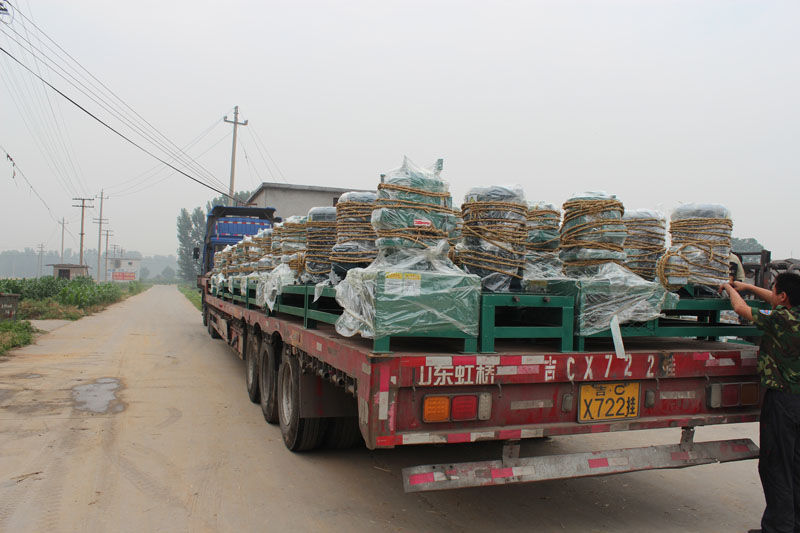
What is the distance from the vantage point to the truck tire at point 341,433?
17.1 feet

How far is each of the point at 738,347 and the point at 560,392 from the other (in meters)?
1.71

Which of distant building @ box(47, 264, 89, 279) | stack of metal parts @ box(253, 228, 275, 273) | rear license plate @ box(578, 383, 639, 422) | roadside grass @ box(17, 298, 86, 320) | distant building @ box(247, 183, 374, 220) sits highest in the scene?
distant building @ box(247, 183, 374, 220)

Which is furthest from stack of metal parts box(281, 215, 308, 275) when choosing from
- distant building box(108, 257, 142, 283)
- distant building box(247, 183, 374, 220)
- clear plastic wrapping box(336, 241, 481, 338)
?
distant building box(108, 257, 142, 283)

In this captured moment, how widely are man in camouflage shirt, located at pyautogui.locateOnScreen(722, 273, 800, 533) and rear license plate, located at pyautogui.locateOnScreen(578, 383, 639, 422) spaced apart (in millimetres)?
852

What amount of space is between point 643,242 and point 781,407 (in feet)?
4.45

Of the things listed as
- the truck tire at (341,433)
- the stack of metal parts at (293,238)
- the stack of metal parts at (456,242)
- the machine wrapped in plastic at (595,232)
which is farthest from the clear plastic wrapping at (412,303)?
the stack of metal parts at (293,238)

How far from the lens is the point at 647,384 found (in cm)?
360

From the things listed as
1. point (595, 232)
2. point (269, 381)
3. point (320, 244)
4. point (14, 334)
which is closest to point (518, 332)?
point (595, 232)

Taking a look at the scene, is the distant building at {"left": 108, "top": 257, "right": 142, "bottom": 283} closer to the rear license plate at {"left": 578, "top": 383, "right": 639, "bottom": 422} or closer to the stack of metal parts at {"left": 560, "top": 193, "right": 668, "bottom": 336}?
the stack of metal parts at {"left": 560, "top": 193, "right": 668, "bottom": 336}

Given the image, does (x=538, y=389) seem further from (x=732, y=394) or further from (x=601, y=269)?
(x=732, y=394)

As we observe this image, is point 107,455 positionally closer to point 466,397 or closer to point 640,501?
point 466,397

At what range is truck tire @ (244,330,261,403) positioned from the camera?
6.97m

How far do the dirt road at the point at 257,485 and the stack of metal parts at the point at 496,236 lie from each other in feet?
5.58

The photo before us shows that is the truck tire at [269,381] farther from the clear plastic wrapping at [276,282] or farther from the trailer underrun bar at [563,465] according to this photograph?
the trailer underrun bar at [563,465]
